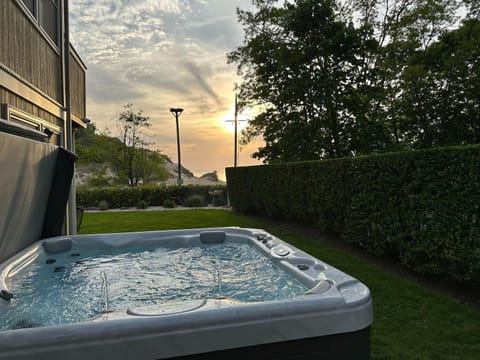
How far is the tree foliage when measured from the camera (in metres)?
7.77

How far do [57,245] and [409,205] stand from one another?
412 centimetres

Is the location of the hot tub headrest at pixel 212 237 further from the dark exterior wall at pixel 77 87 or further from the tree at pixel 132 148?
the tree at pixel 132 148

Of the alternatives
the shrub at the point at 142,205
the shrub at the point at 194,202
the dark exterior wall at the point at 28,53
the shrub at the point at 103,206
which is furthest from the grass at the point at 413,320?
the shrub at the point at 103,206

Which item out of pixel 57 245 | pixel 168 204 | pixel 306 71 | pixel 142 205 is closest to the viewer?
pixel 57 245

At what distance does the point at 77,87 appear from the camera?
6.66 meters

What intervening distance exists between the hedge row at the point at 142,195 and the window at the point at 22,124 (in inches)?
383

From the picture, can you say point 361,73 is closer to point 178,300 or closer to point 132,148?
point 178,300

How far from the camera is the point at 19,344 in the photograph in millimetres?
1539

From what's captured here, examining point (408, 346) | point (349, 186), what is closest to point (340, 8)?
point (349, 186)

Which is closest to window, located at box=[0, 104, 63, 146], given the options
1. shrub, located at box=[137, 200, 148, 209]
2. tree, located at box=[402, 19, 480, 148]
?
tree, located at box=[402, 19, 480, 148]

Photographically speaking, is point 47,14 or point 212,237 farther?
point 47,14

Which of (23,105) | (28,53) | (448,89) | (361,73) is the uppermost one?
(361,73)

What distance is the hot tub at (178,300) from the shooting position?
5.39 ft

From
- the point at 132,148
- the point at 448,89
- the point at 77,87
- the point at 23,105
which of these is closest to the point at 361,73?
the point at 448,89
